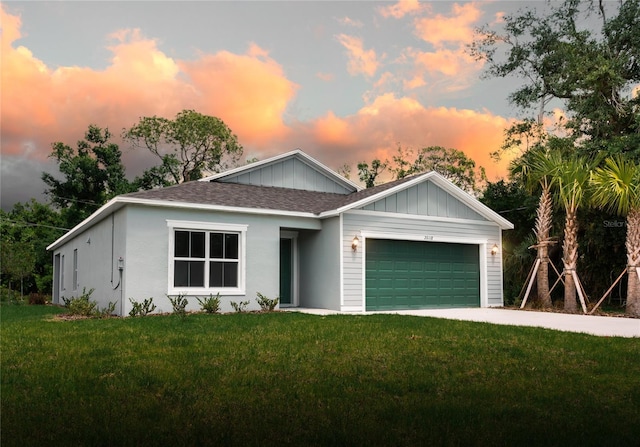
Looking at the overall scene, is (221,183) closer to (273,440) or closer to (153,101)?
(273,440)

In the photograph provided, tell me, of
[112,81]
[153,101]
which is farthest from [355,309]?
[153,101]

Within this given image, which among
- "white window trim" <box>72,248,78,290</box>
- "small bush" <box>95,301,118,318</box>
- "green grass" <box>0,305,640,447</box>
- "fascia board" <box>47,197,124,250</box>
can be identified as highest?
"fascia board" <box>47,197,124,250</box>

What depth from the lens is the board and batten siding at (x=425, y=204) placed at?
1714 centimetres

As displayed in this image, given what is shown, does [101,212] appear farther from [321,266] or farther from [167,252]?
[321,266]

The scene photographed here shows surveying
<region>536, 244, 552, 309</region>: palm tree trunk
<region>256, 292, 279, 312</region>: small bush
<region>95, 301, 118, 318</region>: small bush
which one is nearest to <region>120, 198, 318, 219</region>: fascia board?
<region>256, 292, 279, 312</region>: small bush

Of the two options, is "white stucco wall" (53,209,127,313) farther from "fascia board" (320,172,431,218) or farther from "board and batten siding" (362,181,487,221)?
"board and batten siding" (362,181,487,221)

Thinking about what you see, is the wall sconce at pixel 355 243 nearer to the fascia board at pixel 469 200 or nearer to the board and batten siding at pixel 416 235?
the board and batten siding at pixel 416 235

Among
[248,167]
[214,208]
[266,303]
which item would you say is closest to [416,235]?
[266,303]

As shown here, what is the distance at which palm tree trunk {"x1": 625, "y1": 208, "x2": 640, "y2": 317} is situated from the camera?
1510 cm

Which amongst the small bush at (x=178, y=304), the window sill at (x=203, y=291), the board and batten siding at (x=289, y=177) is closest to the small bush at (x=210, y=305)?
the window sill at (x=203, y=291)

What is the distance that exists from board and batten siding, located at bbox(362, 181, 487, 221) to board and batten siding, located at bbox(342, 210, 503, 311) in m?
0.17

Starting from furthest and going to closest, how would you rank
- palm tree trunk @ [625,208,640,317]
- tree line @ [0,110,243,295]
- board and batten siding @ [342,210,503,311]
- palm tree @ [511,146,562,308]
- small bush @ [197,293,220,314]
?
tree line @ [0,110,243,295], palm tree @ [511,146,562,308], board and batten siding @ [342,210,503,311], palm tree trunk @ [625,208,640,317], small bush @ [197,293,220,314]

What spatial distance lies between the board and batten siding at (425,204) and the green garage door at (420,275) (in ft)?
3.15

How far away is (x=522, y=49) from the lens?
A: 86.4 ft
